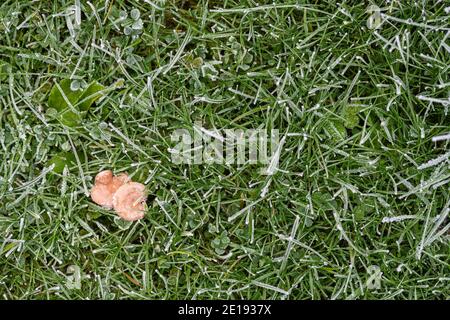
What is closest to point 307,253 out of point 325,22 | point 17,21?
point 325,22

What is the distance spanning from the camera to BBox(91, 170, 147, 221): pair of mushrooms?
201cm

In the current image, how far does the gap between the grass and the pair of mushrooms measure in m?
0.03

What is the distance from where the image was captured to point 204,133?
2020mm

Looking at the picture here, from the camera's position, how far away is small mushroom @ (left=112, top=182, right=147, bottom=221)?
79.0 inches

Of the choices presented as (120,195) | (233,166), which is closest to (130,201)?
(120,195)

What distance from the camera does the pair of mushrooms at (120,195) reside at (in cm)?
201

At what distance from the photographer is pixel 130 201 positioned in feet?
6.61

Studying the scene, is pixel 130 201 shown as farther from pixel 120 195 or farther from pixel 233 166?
pixel 233 166

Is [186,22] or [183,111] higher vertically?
[186,22]

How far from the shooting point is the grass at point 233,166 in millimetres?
1980

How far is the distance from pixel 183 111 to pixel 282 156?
390mm
